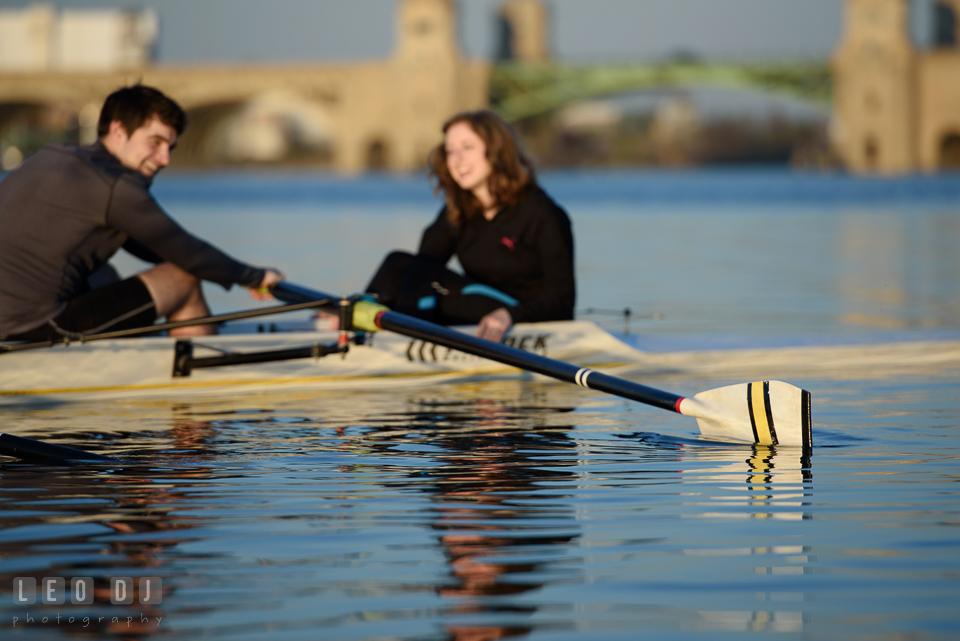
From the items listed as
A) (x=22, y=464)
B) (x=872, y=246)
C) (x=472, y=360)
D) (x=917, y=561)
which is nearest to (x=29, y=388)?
(x=22, y=464)

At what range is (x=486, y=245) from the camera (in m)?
5.76

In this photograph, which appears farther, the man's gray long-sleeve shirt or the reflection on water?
the man's gray long-sleeve shirt

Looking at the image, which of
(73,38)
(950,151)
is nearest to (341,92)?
(950,151)

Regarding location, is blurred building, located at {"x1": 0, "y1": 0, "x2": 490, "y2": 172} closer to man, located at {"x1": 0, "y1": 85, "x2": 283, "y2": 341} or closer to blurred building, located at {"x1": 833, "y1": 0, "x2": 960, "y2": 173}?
blurred building, located at {"x1": 833, "y1": 0, "x2": 960, "y2": 173}

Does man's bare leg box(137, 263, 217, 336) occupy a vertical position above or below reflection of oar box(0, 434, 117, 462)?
above

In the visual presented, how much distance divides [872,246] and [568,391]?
1176 centimetres

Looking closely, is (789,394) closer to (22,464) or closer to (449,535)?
(449,535)

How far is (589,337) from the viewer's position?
19.7 ft

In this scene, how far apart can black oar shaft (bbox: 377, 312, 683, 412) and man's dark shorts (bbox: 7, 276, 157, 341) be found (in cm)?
101

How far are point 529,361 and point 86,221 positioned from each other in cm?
176

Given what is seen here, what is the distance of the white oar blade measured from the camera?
426cm

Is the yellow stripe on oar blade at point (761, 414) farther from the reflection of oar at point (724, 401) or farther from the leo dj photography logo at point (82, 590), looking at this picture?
the leo dj photography logo at point (82, 590)

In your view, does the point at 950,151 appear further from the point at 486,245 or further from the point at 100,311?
the point at 100,311

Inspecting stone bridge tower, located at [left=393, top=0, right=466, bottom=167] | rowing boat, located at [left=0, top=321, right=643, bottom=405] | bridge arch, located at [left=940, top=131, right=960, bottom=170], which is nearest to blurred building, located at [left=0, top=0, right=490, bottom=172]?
stone bridge tower, located at [left=393, top=0, right=466, bottom=167]
